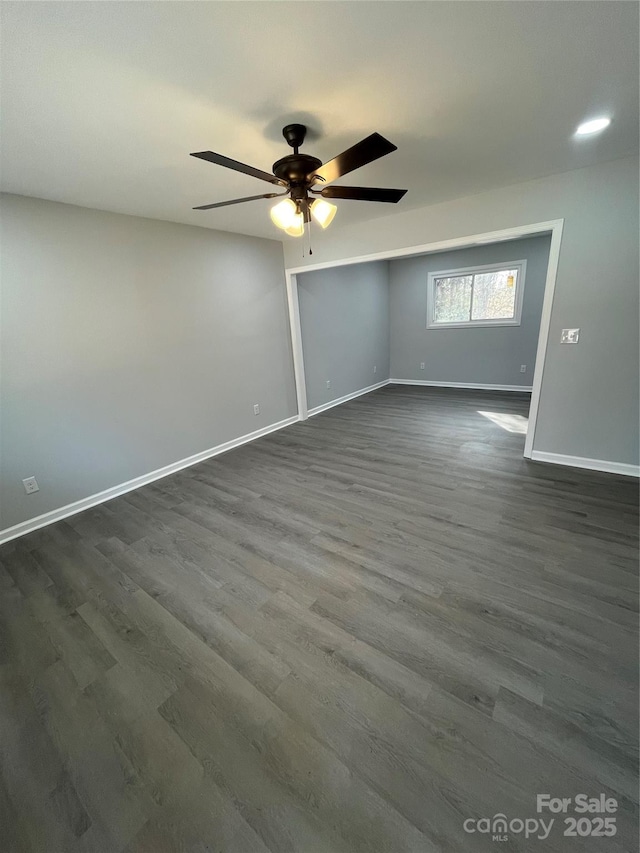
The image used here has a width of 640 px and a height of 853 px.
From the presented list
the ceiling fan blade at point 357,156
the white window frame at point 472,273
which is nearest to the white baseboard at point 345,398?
the white window frame at point 472,273

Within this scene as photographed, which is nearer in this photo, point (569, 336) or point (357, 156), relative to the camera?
point (357, 156)

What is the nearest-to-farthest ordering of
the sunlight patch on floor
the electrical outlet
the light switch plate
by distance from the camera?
the electrical outlet
the light switch plate
the sunlight patch on floor

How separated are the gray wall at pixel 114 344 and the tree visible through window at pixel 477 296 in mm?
3529

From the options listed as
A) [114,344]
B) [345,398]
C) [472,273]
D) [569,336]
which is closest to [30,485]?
[114,344]

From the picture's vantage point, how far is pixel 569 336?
2799 millimetres

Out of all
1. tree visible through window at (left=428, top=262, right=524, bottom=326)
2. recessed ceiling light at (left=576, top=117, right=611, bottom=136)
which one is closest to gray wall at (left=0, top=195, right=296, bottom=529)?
recessed ceiling light at (left=576, top=117, right=611, bottom=136)

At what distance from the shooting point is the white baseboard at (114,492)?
2561mm

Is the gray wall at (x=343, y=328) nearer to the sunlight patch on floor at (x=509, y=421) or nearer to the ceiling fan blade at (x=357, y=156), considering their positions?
the sunlight patch on floor at (x=509, y=421)

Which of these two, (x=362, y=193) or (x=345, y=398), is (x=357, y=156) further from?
(x=345, y=398)

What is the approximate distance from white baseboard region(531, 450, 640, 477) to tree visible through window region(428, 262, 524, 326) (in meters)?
3.31

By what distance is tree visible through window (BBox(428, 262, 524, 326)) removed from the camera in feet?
17.8

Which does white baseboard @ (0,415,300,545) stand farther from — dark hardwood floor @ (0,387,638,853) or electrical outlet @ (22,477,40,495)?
electrical outlet @ (22,477,40,495)

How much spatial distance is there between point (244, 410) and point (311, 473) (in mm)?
1418

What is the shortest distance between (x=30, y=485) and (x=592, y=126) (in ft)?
Result: 14.9
